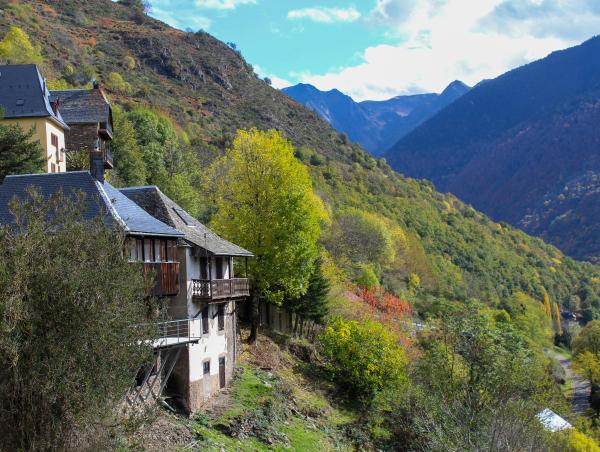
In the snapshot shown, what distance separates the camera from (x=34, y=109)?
39.0 metres

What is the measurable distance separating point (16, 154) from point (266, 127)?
8371cm

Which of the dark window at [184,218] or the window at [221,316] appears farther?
the window at [221,316]

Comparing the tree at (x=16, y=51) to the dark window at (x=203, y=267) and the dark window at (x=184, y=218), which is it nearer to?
the dark window at (x=184, y=218)

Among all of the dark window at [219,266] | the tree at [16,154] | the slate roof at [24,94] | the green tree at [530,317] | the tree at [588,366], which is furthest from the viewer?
the green tree at [530,317]

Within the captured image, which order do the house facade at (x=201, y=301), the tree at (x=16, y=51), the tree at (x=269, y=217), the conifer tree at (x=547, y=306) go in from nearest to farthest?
the house facade at (x=201, y=301)
the tree at (x=269, y=217)
the tree at (x=16, y=51)
the conifer tree at (x=547, y=306)

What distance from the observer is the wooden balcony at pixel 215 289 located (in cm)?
2692

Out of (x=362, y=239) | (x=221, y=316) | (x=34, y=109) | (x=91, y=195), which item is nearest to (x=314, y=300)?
(x=221, y=316)

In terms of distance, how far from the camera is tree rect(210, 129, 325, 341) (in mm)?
35062

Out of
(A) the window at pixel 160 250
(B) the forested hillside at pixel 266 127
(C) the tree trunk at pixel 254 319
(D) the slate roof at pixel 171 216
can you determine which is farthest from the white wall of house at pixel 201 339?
(B) the forested hillside at pixel 266 127

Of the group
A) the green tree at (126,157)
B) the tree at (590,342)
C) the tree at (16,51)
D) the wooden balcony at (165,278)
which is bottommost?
the tree at (590,342)

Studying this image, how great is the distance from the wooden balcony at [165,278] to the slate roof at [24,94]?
60.4 ft

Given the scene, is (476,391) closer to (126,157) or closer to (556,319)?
(126,157)

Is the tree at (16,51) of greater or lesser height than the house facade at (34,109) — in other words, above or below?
above

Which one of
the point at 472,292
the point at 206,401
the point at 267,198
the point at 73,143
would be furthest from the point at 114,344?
the point at 472,292
